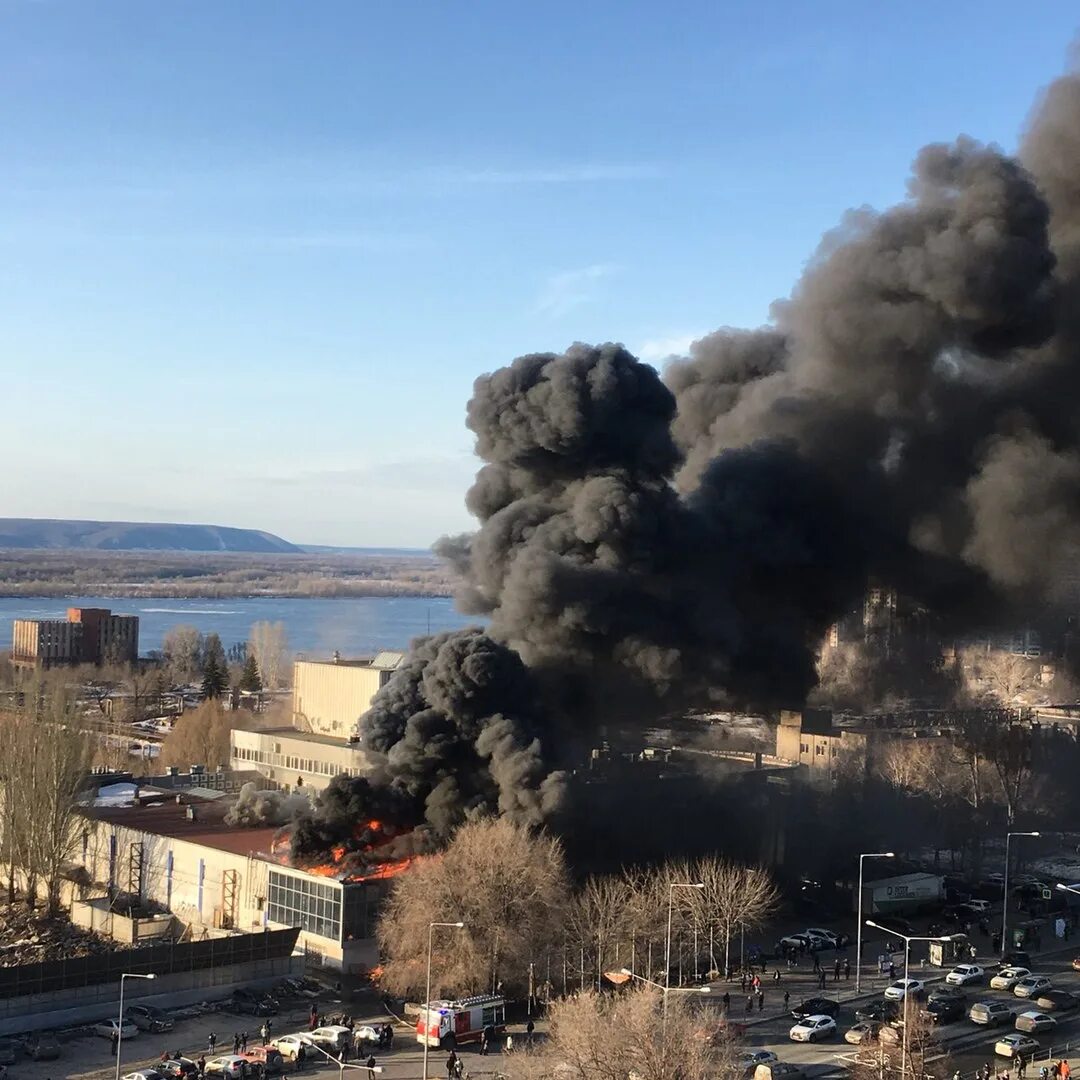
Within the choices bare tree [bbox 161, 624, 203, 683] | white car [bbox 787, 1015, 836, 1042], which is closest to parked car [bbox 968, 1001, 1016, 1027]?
white car [bbox 787, 1015, 836, 1042]

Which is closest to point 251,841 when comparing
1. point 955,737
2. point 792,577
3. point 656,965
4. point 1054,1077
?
point 656,965

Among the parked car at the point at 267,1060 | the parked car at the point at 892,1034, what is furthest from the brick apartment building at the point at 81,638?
the parked car at the point at 892,1034

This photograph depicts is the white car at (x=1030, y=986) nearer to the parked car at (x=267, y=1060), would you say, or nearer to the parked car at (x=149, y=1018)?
the parked car at (x=267, y=1060)

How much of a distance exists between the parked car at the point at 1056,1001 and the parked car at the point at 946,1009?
1.91 meters

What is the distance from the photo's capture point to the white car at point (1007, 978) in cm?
3538

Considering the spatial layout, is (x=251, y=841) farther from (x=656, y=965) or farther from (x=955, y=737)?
(x=955, y=737)

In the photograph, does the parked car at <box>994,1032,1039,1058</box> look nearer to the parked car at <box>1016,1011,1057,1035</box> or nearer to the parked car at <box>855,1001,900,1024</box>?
the parked car at <box>1016,1011,1057,1035</box>

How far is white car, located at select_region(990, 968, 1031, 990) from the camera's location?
35375mm

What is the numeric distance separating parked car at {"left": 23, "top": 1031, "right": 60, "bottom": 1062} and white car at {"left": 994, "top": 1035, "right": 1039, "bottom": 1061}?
19970mm

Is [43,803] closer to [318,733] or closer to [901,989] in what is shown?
[318,733]

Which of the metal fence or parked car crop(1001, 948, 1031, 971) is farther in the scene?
parked car crop(1001, 948, 1031, 971)

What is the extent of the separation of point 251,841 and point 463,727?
884 cm

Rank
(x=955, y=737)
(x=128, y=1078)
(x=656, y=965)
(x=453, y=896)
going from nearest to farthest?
(x=128, y=1078), (x=453, y=896), (x=656, y=965), (x=955, y=737)

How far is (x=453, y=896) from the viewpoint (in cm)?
3328
